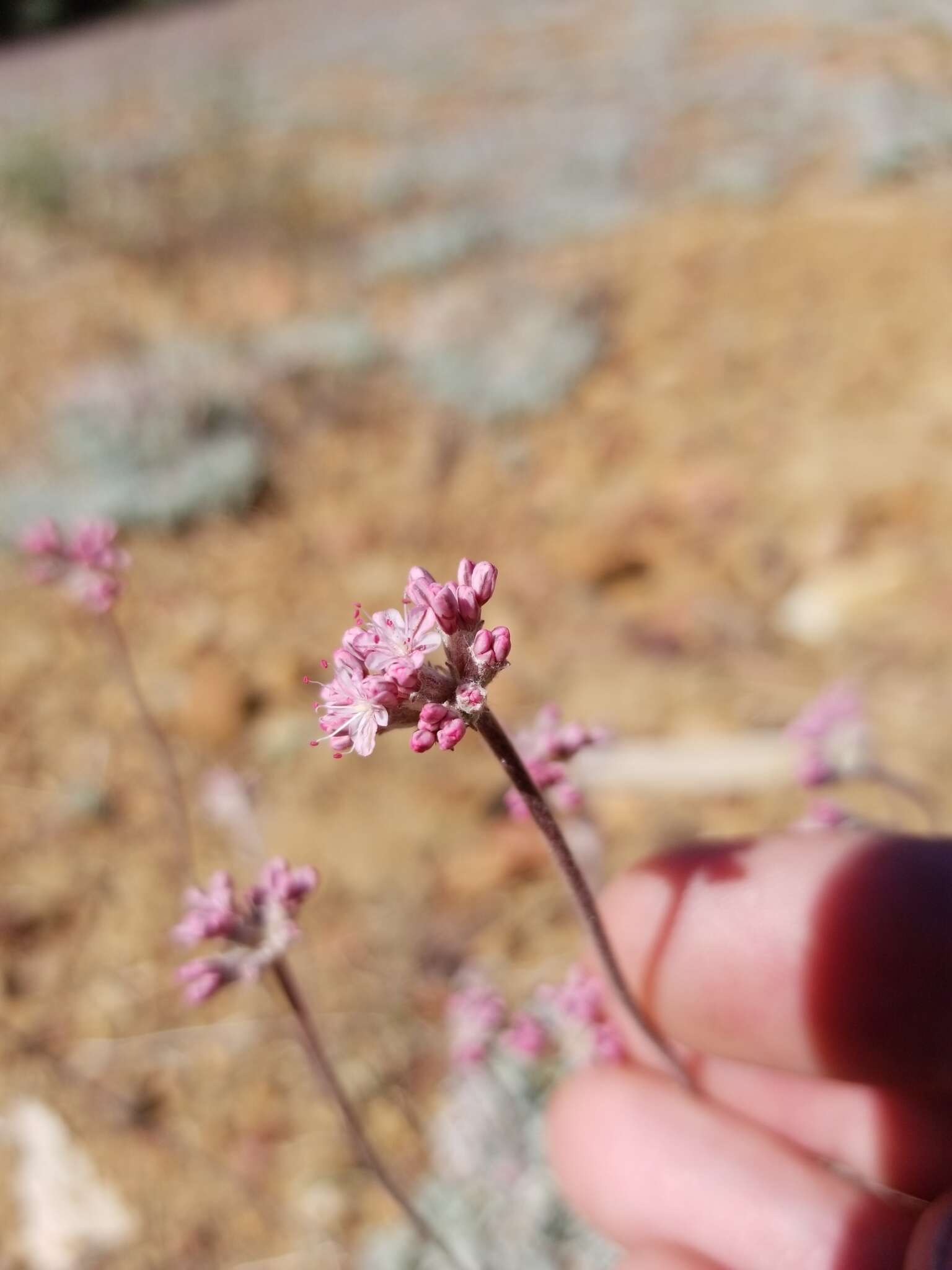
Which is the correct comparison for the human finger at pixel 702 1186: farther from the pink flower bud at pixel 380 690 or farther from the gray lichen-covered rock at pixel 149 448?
the gray lichen-covered rock at pixel 149 448

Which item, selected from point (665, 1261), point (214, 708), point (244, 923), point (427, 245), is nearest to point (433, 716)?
point (244, 923)

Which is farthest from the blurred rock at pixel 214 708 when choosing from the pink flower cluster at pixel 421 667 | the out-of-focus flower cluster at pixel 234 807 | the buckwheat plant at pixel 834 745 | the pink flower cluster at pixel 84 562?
the pink flower cluster at pixel 421 667

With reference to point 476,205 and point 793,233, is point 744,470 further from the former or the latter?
point 476,205

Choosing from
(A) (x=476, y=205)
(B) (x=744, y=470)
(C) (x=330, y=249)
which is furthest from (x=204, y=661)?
(A) (x=476, y=205)

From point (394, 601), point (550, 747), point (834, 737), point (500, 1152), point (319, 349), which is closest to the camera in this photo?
point (550, 747)

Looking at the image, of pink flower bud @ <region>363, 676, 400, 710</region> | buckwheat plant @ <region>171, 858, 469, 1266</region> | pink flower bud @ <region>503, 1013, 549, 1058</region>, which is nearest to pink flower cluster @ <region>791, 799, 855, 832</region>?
pink flower bud @ <region>503, 1013, 549, 1058</region>

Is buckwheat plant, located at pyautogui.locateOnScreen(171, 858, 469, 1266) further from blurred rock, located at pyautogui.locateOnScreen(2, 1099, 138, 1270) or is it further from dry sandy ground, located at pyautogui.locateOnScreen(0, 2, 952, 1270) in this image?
blurred rock, located at pyautogui.locateOnScreen(2, 1099, 138, 1270)

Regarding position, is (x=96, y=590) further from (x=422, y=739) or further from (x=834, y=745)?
(x=834, y=745)
